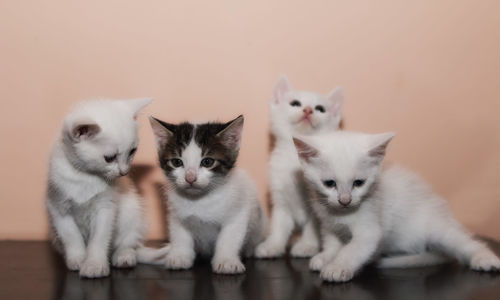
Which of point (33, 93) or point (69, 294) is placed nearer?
point (69, 294)

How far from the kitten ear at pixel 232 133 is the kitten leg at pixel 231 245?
0.27 m

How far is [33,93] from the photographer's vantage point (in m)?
2.48

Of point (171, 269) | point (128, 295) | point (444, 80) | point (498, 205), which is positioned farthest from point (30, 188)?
point (498, 205)

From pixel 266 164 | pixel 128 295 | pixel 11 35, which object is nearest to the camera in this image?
pixel 128 295

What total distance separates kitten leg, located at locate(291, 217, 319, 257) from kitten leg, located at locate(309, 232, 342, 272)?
7.4 inches

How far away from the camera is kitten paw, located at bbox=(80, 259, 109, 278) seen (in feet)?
6.01

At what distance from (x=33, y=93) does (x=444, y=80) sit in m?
2.12

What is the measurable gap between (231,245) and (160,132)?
0.52 metres

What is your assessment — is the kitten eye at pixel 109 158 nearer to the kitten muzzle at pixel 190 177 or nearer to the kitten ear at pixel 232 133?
the kitten muzzle at pixel 190 177

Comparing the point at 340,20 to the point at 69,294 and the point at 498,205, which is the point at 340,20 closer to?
the point at 498,205

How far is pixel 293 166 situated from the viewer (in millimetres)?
2324

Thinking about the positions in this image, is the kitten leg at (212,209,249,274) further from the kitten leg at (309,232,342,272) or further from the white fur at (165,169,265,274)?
the kitten leg at (309,232,342,272)

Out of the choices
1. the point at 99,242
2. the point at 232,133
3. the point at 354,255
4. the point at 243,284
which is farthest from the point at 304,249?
the point at 99,242

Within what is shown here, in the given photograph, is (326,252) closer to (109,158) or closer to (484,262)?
(484,262)
